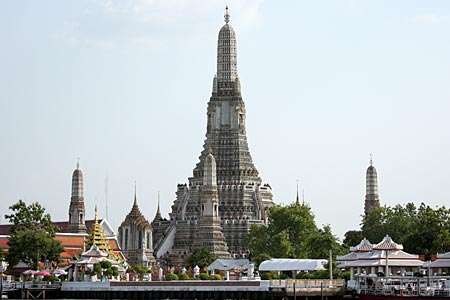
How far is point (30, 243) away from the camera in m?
106

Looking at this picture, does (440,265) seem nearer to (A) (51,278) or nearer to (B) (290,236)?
(A) (51,278)

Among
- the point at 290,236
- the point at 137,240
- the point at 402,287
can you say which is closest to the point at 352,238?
the point at 290,236

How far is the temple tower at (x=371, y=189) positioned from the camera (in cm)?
13638

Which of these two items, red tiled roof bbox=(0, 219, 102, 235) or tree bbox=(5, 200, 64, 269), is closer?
tree bbox=(5, 200, 64, 269)

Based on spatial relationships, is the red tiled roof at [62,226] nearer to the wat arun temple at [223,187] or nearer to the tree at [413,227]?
the wat arun temple at [223,187]

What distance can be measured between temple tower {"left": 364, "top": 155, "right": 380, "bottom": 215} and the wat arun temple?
470 inches

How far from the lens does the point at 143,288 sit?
85812mm

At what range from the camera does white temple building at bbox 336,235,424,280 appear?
82.4 m

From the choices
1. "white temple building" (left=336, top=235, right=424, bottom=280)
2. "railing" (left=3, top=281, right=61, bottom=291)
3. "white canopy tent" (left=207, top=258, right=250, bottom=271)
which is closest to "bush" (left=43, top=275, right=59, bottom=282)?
"railing" (left=3, top=281, right=61, bottom=291)

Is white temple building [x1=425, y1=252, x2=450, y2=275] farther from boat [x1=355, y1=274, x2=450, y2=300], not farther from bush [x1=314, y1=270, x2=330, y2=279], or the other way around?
bush [x1=314, y1=270, x2=330, y2=279]

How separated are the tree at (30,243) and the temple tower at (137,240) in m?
24.9

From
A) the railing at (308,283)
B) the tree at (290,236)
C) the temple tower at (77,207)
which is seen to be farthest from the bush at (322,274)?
the temple tower at (77,207)

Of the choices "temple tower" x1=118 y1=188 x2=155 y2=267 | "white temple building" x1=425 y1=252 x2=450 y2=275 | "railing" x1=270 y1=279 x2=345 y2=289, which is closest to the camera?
"railing" x1=270 y1=279 x2=345 y2=289

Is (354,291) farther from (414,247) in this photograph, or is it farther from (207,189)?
(207,189)
